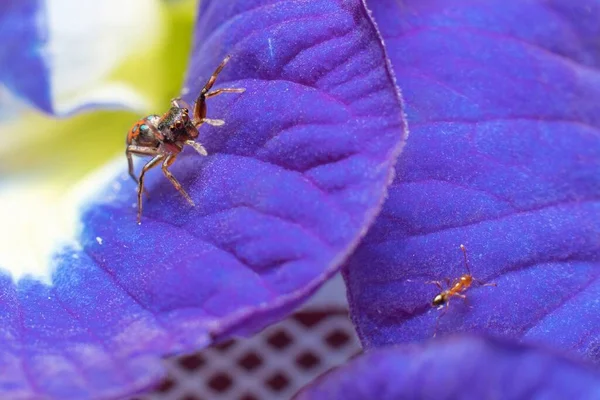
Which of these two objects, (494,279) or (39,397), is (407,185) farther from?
(39,397)

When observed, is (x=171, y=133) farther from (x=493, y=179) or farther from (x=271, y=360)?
(x=271, y=360)

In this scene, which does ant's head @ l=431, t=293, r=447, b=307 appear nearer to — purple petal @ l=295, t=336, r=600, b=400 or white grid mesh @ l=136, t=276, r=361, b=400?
purple petal @ l=295, t=336, r=600, b=400

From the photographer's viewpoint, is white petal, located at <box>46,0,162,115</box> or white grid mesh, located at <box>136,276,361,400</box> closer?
white petal, located at <box>46,0,162,115</box>

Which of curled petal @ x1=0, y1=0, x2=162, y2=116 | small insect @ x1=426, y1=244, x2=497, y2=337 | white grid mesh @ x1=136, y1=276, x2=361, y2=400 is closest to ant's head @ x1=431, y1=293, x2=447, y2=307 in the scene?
small insect @ x1=426, y1=244, x2=497, y2=337

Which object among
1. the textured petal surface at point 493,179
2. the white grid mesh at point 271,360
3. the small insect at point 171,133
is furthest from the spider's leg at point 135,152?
the white grid mesh at point 271,360

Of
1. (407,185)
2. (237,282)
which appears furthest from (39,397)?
(407,185)

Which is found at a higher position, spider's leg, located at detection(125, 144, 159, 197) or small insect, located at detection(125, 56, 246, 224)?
small insect, located at detection(125, 56, 246, 224)

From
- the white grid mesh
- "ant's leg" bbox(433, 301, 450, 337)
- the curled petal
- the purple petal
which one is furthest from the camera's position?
the white grid mesh
